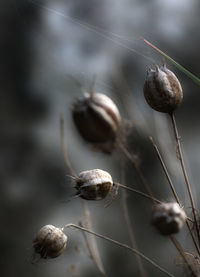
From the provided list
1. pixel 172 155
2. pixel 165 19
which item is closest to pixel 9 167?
pixel 165 19

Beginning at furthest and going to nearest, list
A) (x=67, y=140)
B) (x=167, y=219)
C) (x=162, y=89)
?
(x=67, y=140)
(x=162, y=89)
(x=167, y=219)

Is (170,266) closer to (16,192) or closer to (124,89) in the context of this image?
(16,192)

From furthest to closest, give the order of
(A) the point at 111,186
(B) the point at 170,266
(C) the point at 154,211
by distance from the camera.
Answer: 1. (B) the point at 170,266
2. (A) the point at 111,186
3. (C) the point at 154,211

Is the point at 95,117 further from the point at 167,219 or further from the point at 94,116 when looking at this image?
the point at 167,219

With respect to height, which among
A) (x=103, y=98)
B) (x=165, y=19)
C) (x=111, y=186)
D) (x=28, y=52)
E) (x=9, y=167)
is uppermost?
(x=165, y=19)

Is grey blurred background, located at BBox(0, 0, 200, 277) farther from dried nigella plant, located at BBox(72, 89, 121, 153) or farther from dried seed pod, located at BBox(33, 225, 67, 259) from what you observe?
dried nigella plant, located at BBox(72, 89, 121, 153)

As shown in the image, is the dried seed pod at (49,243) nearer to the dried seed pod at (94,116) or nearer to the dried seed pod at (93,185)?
the dried seed pod at (93,185)

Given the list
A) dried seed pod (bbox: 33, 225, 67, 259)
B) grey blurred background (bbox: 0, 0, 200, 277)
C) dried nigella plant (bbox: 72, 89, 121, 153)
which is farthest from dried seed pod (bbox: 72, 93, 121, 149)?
grey blurred background (bbox: 0, 0, 200, 277)

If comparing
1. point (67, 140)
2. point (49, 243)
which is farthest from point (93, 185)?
point (67, 140)
